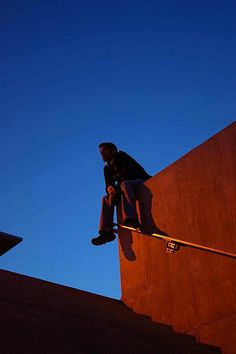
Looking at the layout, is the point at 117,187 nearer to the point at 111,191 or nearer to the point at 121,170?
the point at 111,191

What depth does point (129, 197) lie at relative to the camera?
4.84m

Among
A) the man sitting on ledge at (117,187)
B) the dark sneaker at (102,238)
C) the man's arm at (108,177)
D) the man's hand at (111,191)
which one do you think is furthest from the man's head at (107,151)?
the dark sneaker at (102,238)

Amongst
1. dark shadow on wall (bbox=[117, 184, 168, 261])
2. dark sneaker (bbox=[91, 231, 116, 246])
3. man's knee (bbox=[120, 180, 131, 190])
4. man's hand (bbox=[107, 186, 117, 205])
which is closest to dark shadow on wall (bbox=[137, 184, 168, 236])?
dark shadow on wall (bbox=[117, 184, 168, 261])

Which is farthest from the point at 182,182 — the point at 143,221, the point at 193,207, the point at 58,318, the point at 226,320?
the point at 58,318

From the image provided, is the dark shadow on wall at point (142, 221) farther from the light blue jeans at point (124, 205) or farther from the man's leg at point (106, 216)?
the man's leg at point (106, 216)

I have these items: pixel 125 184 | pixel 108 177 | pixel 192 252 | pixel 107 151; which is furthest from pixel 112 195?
pixel 192 252

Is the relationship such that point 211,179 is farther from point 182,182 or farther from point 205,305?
point 205,305

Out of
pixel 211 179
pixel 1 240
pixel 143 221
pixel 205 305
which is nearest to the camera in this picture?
pixel 205 305

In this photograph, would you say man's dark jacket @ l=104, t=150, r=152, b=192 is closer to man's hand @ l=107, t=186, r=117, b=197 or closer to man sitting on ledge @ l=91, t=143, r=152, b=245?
man sitting on ledge @ l=91, t=143, r=152, b=245

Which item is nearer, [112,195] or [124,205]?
[124,205]

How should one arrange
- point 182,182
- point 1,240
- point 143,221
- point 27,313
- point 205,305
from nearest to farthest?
point 27,313 < point 205,305 < point 182,182 < point 143,221 < point 1,240

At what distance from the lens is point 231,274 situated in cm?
365

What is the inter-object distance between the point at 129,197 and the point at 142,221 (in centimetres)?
28

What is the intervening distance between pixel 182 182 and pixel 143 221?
67 cm
